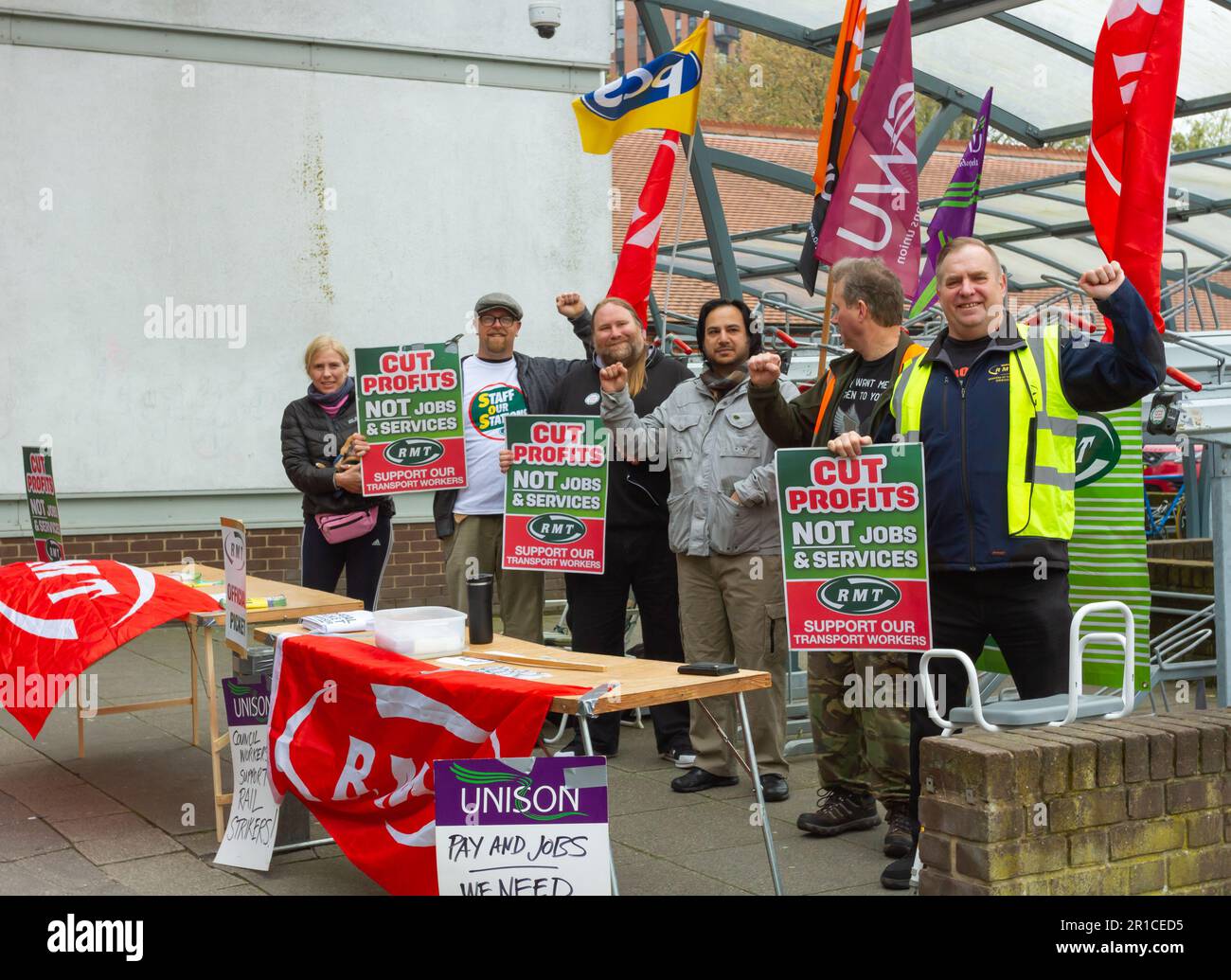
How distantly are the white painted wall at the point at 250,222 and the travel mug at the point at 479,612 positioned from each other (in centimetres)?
605

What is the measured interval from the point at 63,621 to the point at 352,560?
192cm

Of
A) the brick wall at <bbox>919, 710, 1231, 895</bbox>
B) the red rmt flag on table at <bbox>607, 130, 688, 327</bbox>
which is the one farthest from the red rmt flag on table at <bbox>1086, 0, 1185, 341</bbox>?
the red rmt flag on table at <bbox>607, 130, 688, 327</bbox>

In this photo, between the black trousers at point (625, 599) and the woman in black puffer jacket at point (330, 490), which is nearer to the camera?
the black trousers at point (625, 599)

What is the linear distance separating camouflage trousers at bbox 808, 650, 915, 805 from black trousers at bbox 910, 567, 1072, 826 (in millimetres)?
341

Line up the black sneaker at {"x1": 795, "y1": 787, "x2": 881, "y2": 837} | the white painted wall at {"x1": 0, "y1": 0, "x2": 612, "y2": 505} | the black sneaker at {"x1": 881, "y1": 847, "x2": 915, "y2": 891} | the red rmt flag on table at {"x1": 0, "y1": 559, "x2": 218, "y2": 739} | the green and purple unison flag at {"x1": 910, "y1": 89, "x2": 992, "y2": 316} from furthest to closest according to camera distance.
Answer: the white painted wall at {"x1": 0, "y1": 0, "x2": 612, "y2": 505} → the green and purple unison flag at {"x1": 910, "y1": 89, "x2": 992, "y2": 316} → the red rmt flag on table at {"x1": 0, "y1": 559, "x2": 218, "y2": 739} → the black sneaker at {"x1": 795, "y1": 787, "x2": 881, "y2": 837} → the black sneaker at {"x1": 881, "y1": 847, "x2": 915, "y2": 891}

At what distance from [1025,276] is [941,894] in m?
15.8

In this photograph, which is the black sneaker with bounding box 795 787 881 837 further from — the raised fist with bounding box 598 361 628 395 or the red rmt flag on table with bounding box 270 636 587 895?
the raised fist with bounding box 598 361 628 395

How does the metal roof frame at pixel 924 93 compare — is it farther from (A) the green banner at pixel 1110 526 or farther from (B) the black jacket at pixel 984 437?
(B) the black jacket at pixel 984 437

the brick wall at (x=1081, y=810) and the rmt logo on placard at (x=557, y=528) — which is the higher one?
the rmt logo on placard at (x=557, y=528)

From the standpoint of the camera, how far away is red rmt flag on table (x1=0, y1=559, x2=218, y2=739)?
19.9ft

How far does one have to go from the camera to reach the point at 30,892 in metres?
5.32

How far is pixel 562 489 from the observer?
22.7ft

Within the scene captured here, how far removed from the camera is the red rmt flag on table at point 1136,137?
17.0 ft

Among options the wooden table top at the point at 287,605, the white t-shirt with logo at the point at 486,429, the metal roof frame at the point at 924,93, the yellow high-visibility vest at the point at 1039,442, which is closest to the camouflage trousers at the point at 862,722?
the yellow high-visibility vest at the point at 1039,442
